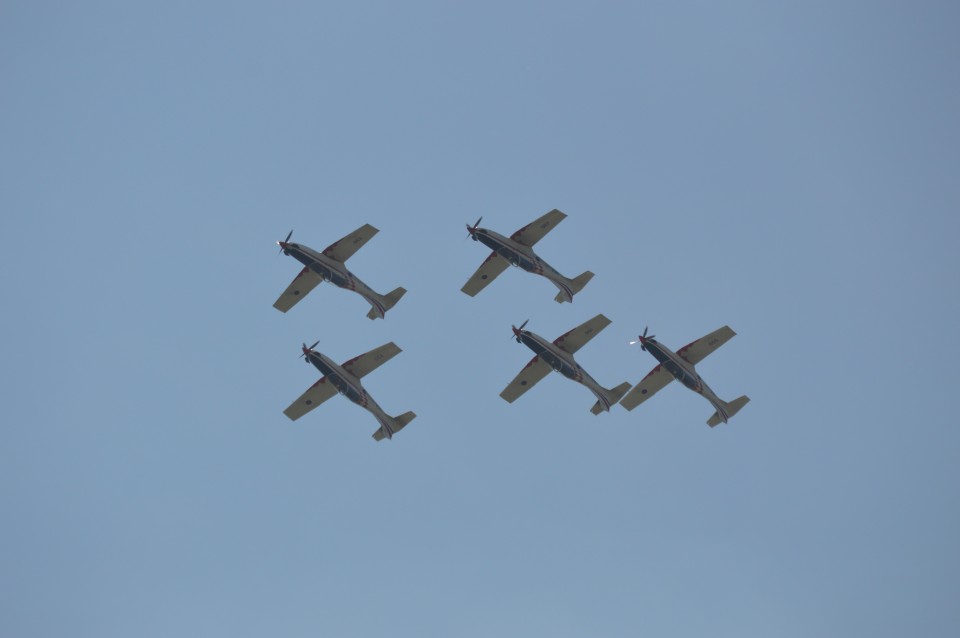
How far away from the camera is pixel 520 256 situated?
117 m

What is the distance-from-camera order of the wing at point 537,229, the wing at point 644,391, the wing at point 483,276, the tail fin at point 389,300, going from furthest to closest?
the wing at point 644,391 < the tail fin at point 389,300 < the wing at point 483,276 < the wing at point 537,229

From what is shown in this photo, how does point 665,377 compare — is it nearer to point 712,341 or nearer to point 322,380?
point 712,341

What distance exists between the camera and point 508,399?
385ft

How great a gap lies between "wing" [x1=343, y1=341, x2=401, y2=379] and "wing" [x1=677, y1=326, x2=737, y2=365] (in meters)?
20.3

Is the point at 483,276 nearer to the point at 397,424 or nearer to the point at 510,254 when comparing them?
the point at 510,254

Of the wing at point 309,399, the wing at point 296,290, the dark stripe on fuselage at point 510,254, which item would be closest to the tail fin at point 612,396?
the dark stripe on fuselage at point 510,254

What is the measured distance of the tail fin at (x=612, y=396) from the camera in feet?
386

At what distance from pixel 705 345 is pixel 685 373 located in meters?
2.51

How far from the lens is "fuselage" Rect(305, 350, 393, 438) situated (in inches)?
4503

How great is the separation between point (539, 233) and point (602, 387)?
12.0 metres

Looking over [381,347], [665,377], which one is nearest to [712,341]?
[665,377]

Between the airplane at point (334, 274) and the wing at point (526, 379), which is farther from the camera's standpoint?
the wing at point (526, 379)

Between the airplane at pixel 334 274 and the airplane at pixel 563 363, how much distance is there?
10374mm

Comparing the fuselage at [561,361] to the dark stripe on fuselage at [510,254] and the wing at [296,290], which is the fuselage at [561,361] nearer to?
the dark stripe on fuselage at [510,254]
